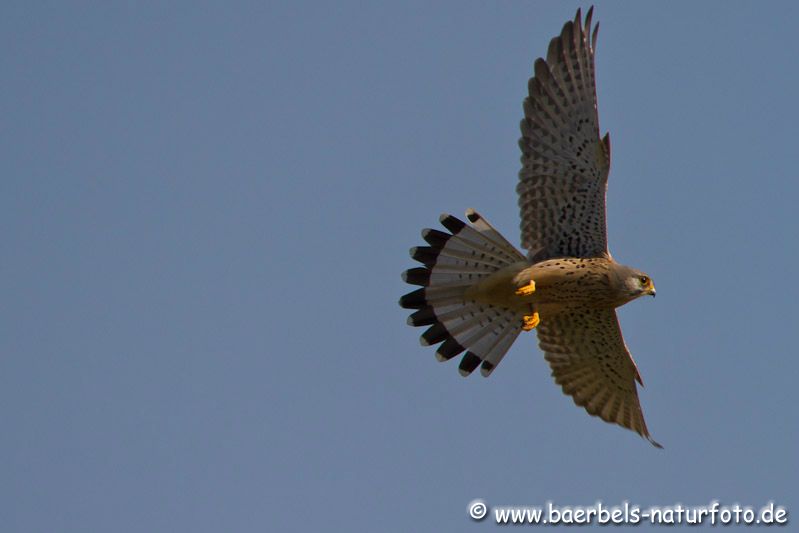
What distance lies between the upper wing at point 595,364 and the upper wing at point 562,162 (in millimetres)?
959

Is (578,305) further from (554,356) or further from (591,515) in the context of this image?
(591,515)

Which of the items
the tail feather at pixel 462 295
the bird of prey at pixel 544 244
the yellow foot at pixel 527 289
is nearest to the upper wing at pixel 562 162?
the bird of prey at pixel 544 244

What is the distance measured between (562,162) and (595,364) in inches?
94.6

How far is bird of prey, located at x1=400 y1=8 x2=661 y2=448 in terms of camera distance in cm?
1162

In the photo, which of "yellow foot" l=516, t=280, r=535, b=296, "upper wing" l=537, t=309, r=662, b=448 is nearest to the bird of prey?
"yellow foot" l=516, t=280, r=535, b=296

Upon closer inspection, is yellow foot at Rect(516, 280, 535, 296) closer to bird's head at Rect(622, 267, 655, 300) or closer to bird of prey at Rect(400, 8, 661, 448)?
bird of prey at Rect(400, 8, 661, 448)

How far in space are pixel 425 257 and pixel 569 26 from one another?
8.71 feet

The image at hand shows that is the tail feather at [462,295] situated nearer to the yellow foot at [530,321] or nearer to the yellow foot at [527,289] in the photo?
the yellow foot at [530,321]

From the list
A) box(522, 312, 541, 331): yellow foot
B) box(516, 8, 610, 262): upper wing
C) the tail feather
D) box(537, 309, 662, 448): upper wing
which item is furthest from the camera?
box(537, 309, 662, 448): upper wing

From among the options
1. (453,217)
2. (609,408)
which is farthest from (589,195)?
(609,408)

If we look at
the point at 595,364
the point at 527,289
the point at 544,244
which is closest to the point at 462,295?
the point at 527,289

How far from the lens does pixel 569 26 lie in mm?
11922

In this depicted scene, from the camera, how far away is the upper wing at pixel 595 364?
1255 cm

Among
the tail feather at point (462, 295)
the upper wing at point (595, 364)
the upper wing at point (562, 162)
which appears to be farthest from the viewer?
the upper wing at point (595, 364)
